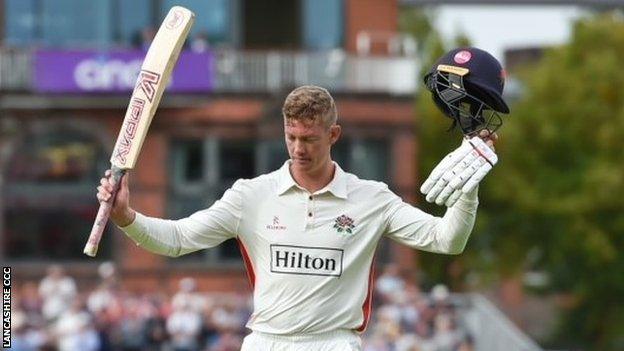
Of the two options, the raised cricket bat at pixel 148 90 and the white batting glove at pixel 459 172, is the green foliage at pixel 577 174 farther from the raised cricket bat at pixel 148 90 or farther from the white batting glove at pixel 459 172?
the white batting glove at pixel 459 172

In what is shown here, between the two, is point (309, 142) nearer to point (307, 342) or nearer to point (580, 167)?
point (307, 342)

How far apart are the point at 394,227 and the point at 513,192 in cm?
3365

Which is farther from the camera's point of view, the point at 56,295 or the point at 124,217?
the point at 56,295

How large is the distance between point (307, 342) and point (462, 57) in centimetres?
145

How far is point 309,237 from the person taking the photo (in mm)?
8961

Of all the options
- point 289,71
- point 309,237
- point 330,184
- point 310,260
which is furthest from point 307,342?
point 289,71

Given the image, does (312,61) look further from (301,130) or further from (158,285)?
(301,130)

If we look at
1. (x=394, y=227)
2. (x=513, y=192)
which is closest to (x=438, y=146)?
(x=513, y=192)

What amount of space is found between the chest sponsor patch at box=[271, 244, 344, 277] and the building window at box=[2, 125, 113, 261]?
2226 cm

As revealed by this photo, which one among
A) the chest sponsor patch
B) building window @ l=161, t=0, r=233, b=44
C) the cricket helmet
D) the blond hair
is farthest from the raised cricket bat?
building window @ l=161, t=0, r=233, b=44

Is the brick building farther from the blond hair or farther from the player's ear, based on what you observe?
the blond hair

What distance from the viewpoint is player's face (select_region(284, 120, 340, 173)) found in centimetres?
873

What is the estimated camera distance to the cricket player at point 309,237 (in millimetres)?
8930

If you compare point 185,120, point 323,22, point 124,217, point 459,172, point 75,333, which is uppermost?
point 459,172
